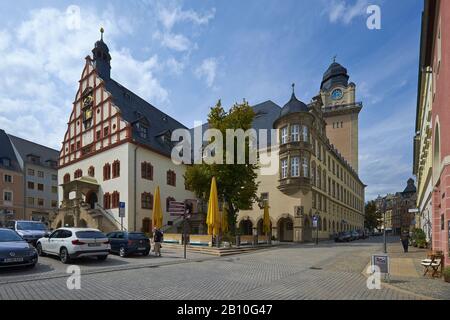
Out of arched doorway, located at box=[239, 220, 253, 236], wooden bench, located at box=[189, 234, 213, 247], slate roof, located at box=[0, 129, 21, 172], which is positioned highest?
slate roof, located at box=[0, 129, 21, 172]

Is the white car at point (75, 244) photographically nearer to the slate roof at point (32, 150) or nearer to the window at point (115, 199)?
the window at point (115, 199)

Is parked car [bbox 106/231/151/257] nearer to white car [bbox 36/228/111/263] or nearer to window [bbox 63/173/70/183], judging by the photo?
white car [bbox 36/228/111/263]

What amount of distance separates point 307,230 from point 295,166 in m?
7.31

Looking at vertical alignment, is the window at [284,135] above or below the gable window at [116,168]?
above

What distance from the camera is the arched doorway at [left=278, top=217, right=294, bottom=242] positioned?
120 feet

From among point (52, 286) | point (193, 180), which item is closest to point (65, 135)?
point (193, 180)

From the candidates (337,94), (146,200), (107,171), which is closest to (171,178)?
(146,200)

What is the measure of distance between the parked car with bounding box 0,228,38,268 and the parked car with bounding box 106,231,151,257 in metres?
5.16

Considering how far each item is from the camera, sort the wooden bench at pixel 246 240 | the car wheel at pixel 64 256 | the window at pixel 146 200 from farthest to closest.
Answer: the window at pixel 146 200 < the wooden bench at pixel 246 240 < the car wheel at pixel 64 256

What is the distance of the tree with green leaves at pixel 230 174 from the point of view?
26.0 m

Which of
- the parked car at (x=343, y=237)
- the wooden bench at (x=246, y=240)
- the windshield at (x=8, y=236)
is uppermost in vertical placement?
the windshield at (x=8, y=236)

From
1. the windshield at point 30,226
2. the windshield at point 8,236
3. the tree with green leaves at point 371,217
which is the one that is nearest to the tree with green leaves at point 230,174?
the windshield at point 30,226

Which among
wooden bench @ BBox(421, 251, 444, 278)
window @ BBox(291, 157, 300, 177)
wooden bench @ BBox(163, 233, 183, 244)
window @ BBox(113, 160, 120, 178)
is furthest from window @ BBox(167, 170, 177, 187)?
wooden bench @ BBox(421, 251, 444, 278)

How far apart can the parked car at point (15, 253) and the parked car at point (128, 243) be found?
16.9ft
